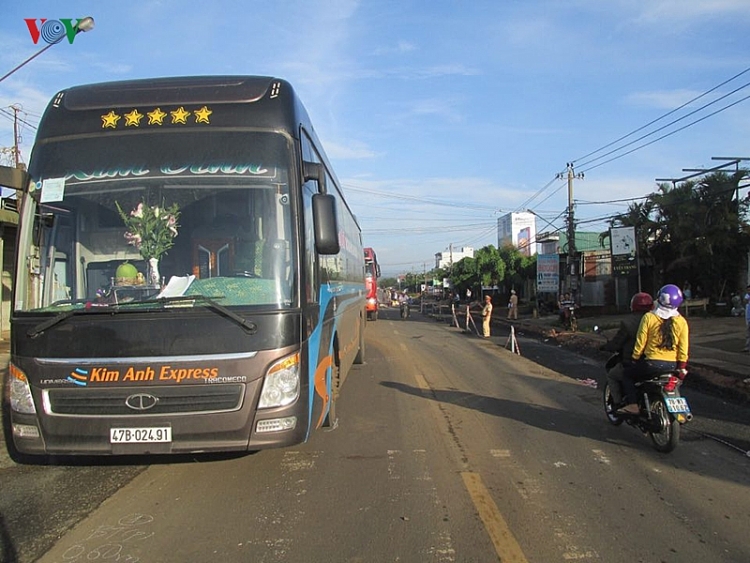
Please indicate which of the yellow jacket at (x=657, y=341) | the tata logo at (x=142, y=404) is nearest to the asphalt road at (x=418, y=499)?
the tata logo at (x=142, y=404)

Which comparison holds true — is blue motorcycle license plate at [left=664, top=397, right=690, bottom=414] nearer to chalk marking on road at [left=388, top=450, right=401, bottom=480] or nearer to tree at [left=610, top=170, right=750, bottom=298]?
chalk marking on road at [left=388, top=450, right=401, bottom=480]

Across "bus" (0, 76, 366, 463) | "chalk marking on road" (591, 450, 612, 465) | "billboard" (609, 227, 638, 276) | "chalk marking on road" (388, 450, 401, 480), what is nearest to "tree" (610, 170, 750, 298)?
"billboard" (609, 227, 638, 276)

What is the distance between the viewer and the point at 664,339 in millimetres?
5926

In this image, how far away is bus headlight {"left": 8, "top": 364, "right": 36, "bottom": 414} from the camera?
14.2 ft

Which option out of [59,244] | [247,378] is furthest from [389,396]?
[59,244]

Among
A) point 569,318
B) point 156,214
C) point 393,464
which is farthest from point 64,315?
point 569,318

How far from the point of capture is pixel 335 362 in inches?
263

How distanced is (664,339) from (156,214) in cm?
510

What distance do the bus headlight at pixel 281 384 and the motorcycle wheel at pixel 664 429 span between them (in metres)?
3.82

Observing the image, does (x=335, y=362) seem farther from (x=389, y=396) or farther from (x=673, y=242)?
(x=673, y=242)

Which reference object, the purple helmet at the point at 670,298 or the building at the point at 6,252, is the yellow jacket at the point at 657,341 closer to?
the purple helmet at the point at 670,298

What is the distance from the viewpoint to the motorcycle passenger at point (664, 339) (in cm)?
588

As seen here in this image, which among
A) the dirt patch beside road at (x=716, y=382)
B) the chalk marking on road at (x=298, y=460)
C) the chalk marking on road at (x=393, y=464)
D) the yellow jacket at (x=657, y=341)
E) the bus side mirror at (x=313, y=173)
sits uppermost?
the bus side mirror at (x=313, y=173)

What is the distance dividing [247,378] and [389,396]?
16.5ft
